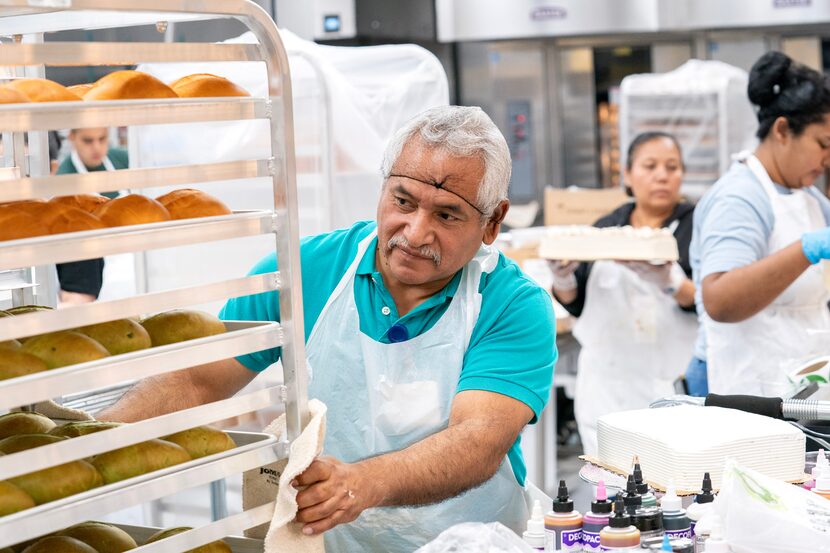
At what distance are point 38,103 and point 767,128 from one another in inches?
106

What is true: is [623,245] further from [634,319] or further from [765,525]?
[765,525]

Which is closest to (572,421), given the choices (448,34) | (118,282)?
(448,34)

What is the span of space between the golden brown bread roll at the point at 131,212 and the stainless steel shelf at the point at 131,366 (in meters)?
0.16

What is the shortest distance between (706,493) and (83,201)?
3.60ft

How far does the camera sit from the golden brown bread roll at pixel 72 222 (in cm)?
129

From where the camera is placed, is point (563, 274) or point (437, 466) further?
point (563, 274)

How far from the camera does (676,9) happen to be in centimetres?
676

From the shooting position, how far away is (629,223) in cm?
492

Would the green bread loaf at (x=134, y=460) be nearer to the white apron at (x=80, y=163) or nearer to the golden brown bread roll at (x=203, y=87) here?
the golden brown bread roll at (x=203, y=87)

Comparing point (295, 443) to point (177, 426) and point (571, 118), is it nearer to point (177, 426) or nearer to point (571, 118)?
point (177, 426)

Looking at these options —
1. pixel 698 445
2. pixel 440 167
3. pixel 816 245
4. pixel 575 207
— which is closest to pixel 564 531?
pixel 698 445

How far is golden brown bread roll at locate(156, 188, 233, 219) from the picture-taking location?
140cm

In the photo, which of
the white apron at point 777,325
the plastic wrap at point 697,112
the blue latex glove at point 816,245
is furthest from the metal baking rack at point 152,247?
the plastic wrap at point 697,112

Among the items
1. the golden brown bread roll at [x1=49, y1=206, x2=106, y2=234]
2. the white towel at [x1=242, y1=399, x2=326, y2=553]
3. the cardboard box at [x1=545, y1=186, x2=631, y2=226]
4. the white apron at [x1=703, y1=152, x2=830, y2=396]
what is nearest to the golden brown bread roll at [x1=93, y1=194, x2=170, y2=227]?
the golden brown bread roll at [x1=49, y1=206, x2=106, y2=234]
